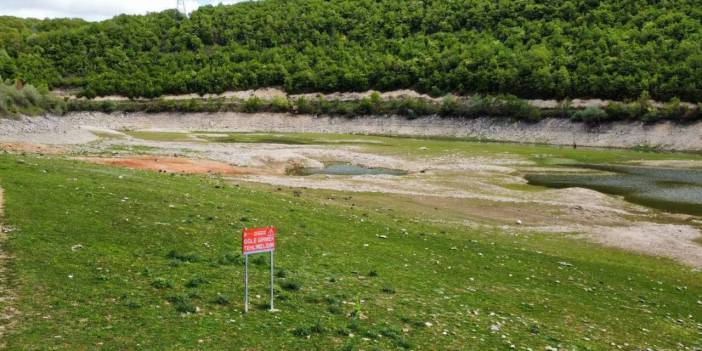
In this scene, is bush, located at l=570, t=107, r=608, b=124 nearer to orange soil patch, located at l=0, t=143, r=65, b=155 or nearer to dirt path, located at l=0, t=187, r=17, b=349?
orange soil patch, located at l=0, t=143, r=65, b=155

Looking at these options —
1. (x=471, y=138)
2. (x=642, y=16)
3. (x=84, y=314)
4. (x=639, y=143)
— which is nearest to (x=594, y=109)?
(x=639, y=143)

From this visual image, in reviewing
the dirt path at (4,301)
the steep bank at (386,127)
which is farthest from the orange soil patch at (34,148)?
the dirt path at (4,301)

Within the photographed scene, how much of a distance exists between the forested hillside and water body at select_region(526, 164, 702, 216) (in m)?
49.7

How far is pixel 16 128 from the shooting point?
6091cm

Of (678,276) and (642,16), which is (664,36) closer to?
(642,16)

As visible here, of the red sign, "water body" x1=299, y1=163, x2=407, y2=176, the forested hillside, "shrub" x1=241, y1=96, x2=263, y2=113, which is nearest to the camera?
the red sign

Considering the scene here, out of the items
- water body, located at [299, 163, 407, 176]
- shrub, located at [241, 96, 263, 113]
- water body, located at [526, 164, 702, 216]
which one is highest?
shrub, located at [241, 96, 263, 113]

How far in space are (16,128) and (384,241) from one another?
50770mm

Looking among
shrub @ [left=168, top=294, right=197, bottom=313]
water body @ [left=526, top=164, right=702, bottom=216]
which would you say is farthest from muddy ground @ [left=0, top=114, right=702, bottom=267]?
shrub @ [left=168, top=294, right=197, bottom=313]

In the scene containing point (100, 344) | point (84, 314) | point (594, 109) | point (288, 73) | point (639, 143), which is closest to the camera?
point (100, 344)

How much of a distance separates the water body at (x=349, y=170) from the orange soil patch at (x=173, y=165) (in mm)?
6022

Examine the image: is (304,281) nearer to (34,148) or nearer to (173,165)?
(173,165)

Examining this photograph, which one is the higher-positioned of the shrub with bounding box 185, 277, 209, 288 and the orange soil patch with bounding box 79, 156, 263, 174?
the shrub with bounding box 185, 277, 209, 288

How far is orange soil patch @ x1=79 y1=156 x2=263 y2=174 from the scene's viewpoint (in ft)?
140
